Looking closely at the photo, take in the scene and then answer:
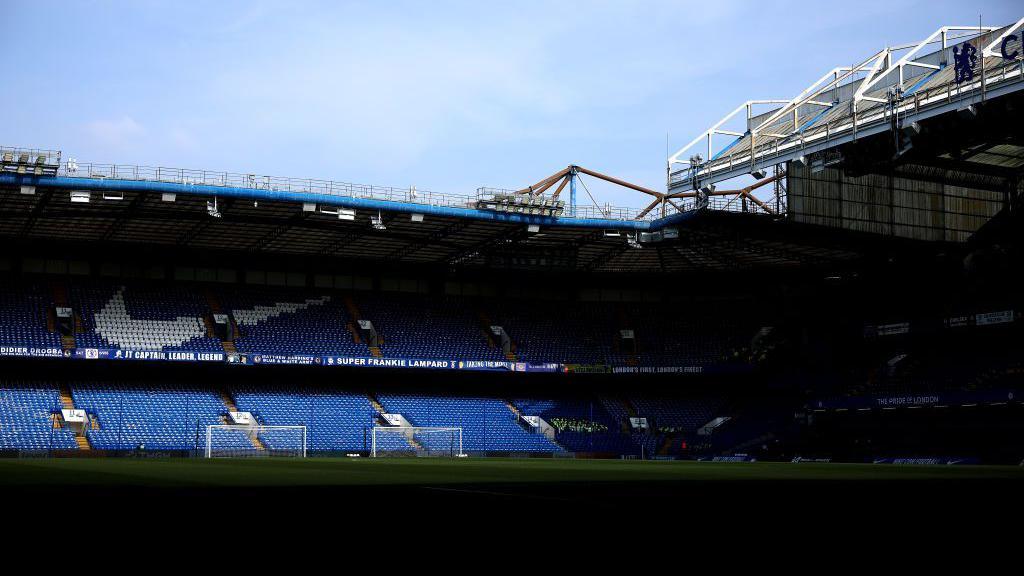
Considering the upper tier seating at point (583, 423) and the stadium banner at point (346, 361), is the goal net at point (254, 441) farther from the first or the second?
the upper tier seating at point (583, 423)

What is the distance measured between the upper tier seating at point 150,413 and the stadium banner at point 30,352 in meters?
2.91

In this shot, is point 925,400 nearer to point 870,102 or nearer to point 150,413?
point 870,102

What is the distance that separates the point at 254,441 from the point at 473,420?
14977 millimetres

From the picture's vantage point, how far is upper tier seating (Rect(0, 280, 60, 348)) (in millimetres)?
56684

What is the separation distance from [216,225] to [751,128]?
1193 inches

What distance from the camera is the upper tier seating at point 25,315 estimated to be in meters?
56.7

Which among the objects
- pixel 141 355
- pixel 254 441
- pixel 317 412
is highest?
pixel 141 355

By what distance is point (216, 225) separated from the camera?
5834 cm

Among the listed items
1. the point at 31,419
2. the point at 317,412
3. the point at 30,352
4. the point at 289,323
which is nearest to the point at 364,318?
the point at 289,323

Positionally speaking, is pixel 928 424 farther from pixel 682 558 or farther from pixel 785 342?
pixel 682 558

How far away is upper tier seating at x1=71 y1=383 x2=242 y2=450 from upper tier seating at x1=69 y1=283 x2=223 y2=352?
2889mm

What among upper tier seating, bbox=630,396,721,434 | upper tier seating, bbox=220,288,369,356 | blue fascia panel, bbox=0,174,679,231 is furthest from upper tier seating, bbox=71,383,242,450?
upper tier seating, bbox=630,396,721,434

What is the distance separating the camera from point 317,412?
62.8m

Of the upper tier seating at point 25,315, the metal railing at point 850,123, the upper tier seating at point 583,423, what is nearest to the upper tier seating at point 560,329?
the upper tier seating at point 583,423
